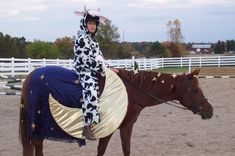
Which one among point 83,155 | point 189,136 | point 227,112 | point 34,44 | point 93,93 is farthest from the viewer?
point 34,44

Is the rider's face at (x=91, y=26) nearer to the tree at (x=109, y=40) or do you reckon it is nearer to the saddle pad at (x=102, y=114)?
the saddle pad at (x=102, y=114)

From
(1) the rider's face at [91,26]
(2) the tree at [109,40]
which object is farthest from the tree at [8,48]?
(1) the rider's face at [91,26]

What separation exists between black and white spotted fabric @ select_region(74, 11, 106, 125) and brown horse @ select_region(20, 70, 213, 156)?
1.63 ft

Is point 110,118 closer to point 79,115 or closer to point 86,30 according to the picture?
point 79,115

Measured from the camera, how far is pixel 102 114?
6066 mm

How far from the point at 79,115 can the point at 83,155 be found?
1779 millimetres

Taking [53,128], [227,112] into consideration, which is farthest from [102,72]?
[227,112]

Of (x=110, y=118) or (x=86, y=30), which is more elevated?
(x=86, y=30)

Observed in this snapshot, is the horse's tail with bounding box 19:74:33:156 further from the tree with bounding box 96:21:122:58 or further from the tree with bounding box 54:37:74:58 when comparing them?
the tree with bounding box 54:37:74:58

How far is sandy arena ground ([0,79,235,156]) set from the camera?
7863 millimetres

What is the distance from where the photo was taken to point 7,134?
9680mm

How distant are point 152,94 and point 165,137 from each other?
2.88m

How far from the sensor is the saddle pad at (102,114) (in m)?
6.01

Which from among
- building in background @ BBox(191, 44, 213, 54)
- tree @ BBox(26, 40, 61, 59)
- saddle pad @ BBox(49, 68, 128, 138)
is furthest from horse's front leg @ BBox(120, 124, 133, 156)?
building in background @ BBox(191, 44, 213, 54)
